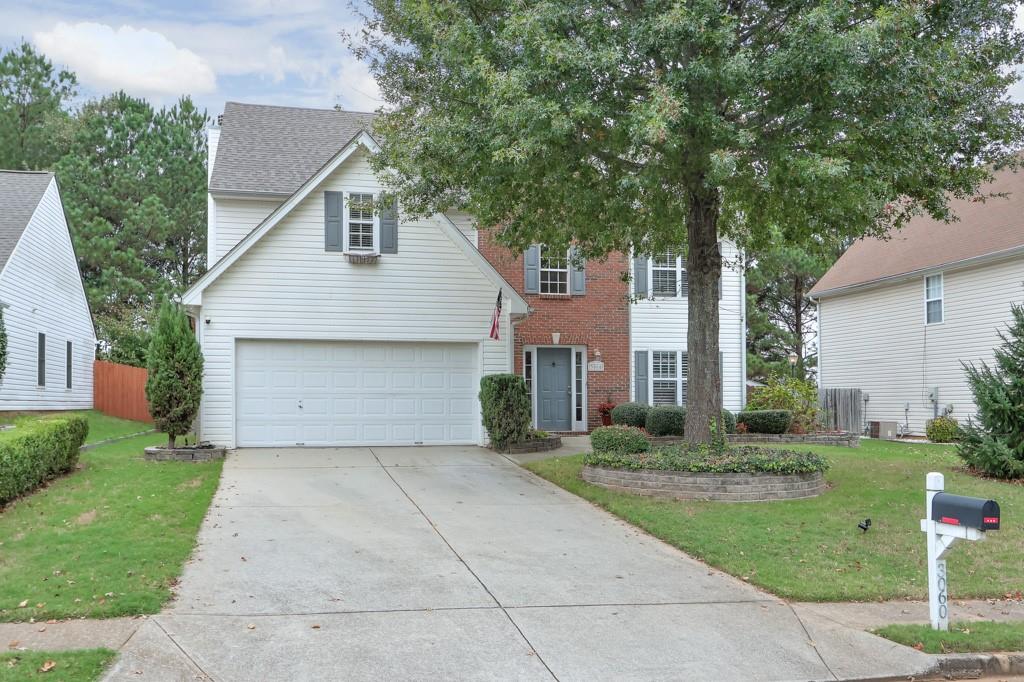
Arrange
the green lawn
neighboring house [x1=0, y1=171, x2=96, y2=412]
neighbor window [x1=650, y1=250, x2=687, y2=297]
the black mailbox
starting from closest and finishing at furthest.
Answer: the black mailbox < the green lawn < neighboring house [x1=0, y1=171, x2=96, y2=412] < neighbor window [x1=650, y1=250, x2=687, y2=297]

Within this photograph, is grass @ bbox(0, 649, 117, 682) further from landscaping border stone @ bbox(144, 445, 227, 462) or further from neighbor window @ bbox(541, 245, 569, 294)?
neighbor window @ bbox(541, 245, 569, 294)

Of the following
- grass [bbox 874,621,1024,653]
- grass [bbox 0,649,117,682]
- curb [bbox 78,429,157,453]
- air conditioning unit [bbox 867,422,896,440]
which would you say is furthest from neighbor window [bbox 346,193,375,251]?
air conditioning unit [bbox 867,422,896,440]

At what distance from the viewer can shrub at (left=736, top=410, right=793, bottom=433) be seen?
19062mm

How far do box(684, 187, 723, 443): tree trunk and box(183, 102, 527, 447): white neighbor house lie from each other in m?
5.37

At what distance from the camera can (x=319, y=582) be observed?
7414mm

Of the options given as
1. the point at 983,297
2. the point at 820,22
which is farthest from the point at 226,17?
the point at 983,297

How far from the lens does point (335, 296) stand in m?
17.3

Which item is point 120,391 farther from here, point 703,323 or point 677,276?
point 703,323

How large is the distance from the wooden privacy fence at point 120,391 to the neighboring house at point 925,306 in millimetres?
20748

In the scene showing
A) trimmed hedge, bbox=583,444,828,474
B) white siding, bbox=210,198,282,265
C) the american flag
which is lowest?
trimmed hedge, bbox=583,444,828,474

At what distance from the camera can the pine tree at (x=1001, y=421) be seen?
12891 millimetres

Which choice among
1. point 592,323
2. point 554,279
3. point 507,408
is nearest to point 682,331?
point 592,323

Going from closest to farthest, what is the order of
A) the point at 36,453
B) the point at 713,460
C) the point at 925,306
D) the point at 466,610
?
1. the point at 466,610
2. the point at 36,453
3. the point at 713,460
4. the point at 925,306

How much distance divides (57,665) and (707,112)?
8887 mm
